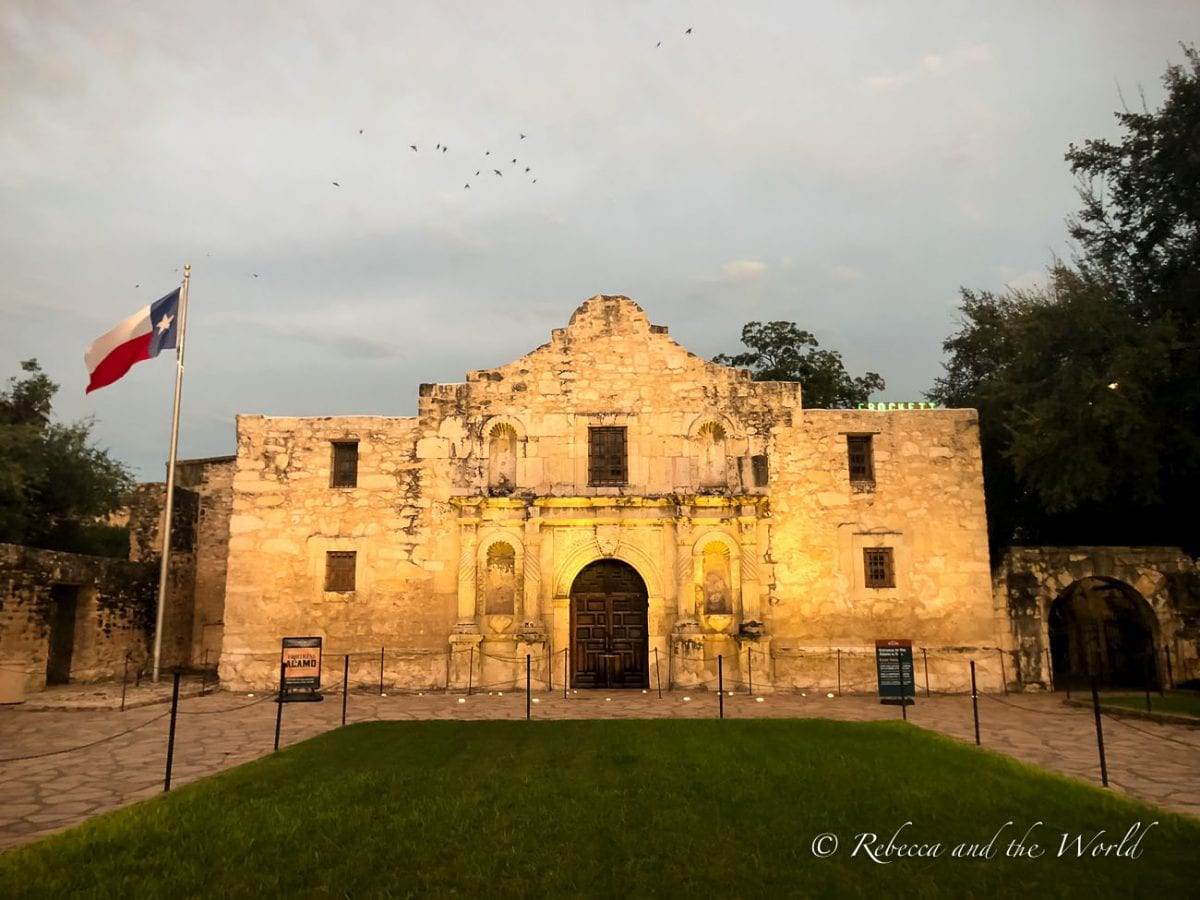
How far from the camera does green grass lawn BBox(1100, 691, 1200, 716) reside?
15094 mm

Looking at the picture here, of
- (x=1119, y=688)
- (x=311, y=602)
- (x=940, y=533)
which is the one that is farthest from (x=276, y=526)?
(x=1119, y=688)

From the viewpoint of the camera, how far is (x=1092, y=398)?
18.7 metres

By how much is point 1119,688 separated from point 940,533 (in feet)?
20.7

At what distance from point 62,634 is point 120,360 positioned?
25.2 feet

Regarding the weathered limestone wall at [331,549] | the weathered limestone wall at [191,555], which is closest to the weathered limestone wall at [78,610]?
the weathered limestone wall at [191,555]

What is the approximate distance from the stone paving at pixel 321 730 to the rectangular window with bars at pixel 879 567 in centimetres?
282

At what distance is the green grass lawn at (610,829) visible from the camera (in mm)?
5707

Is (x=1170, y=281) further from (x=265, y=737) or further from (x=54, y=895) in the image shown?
(x=54, y=895)

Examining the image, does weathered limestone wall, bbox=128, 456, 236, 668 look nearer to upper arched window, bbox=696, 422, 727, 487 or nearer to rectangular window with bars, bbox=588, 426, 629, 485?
rectangular window with bars, bbox=588, 426, 629, 485

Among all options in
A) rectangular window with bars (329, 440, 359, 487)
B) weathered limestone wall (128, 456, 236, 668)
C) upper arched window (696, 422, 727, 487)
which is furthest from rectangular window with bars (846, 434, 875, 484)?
weathered limestone wall (128, 456, 236, 668)

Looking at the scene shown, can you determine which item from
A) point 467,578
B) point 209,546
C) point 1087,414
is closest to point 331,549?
point 467,578

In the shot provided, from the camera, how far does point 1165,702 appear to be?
16469 millimetres

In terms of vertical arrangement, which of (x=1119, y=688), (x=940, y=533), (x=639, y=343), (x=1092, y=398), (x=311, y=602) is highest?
(x=639, y=343)

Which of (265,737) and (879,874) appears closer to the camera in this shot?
(879,874)
